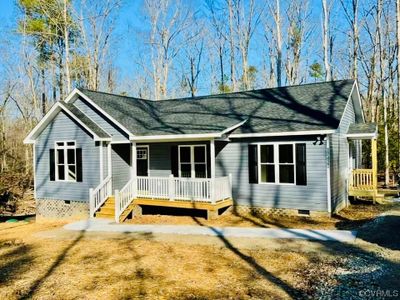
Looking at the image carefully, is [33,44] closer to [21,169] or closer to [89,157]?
[21,169]

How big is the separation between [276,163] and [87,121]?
323 inches

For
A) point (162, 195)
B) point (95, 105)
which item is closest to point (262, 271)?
point (162, 195)

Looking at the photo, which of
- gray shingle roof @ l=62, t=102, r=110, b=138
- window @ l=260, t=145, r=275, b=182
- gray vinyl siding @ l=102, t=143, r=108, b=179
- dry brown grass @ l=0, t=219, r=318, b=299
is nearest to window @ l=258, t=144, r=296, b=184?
window @ l=260, t=145, r=275, b=182

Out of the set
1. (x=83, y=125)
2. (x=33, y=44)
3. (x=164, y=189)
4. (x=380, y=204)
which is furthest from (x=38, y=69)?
(x=380, y=204)

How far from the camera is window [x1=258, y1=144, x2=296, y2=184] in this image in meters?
13.2

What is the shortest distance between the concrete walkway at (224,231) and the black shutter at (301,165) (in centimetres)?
248

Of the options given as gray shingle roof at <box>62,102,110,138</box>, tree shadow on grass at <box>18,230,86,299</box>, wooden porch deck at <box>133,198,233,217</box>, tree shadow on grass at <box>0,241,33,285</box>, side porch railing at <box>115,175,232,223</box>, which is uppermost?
gray shingle roof at <box>62,102,110,138</box>

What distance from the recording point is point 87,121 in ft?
51.1

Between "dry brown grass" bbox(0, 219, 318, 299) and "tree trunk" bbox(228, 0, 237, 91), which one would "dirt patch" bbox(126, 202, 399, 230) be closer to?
"dry brown grass" bbox(0, 219, 318, 299)

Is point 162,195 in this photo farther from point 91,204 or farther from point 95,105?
point 95,105

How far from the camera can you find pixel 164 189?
14.1 m

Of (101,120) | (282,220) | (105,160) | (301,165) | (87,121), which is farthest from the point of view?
(101,120)

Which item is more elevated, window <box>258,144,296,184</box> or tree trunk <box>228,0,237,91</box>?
tree trunk <box>228,0,237,91</box>

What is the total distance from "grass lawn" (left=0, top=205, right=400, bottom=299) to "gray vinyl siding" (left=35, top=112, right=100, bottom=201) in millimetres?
4812
